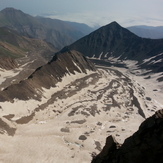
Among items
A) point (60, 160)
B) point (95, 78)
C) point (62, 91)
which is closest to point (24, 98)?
point (62, 91)

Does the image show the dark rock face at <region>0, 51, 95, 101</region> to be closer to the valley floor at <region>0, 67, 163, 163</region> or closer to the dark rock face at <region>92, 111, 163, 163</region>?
the valley floor at <region>0, 67, 163, 163</region>

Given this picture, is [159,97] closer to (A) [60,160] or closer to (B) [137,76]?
(B) [137,76]

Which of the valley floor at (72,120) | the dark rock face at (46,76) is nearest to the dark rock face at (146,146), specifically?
the valley floor at (72,120)

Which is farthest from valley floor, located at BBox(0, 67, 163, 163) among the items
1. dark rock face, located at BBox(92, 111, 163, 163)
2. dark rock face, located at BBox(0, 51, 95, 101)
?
dark rock face, located at BBox(92, 111, 163, 163)

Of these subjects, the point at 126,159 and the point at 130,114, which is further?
the point at 130,114

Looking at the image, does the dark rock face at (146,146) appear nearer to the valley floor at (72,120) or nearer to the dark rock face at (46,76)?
the valley floor at (72,120)
